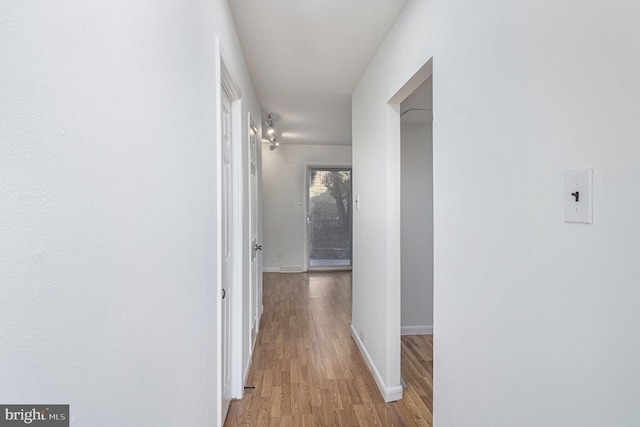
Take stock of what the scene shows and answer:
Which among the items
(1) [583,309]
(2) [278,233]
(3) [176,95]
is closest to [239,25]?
(3) [176,95]

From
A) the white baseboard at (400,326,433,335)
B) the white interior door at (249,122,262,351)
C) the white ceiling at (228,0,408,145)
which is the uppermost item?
the white ceiling at (228,0,408,145)

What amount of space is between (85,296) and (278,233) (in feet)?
19.6

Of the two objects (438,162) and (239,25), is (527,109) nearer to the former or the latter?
(438,162)

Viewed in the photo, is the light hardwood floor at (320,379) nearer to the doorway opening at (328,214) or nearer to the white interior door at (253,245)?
the white interior door at (253,245)

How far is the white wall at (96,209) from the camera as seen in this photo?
1.39ft

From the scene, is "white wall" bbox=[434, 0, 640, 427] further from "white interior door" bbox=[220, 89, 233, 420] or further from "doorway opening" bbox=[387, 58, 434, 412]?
"doorway opening" bbox=[387, 58, 434, 412]

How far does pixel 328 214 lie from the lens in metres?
6.67

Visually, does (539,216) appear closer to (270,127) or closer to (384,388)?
(384,388)

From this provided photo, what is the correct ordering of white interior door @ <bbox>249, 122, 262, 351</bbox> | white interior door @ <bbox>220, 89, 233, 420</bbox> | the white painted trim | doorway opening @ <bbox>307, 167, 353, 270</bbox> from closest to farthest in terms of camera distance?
the white painted trim
white interior door @ <bbox>220, 89, 233, 420</bbox>
white interior door @ <bbox>249, 122, 262, 351</bbox>
doorway opening @ <bbox>307, 167, 353, 270</bbox>

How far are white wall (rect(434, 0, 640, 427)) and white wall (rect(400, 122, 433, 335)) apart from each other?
2160 mm
